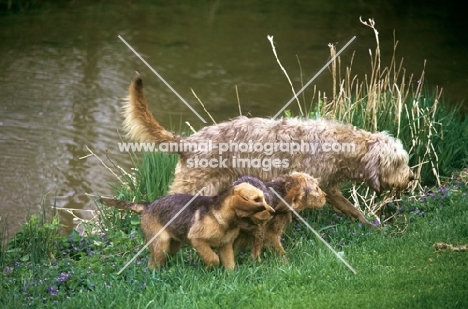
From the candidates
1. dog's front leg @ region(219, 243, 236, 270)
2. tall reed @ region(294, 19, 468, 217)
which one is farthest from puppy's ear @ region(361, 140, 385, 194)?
dog's front leg @ region(219, 243, 236, 270)

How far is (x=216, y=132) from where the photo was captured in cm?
725

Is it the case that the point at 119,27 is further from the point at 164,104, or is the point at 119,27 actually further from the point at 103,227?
the point at 103,227

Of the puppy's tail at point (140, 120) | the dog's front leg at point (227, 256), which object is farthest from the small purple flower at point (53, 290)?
the puppy's tail at point (140, 120)

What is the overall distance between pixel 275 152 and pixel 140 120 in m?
1.14

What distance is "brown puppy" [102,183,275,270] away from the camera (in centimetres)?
584

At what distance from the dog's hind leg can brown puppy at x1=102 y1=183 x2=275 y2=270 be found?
145 cm

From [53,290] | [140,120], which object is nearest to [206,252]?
[53,290]

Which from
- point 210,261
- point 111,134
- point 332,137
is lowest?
point 111,134

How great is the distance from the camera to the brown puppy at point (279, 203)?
638 centimetres

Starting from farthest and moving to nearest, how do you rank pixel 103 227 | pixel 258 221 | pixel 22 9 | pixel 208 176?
pixel 22 9 < pixel 103 227 < pixel 208 176 < pixel 258 221

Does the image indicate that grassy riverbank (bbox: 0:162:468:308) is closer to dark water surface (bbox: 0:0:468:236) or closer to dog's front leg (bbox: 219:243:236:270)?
dog's front leg (bbox: 219:243:236:270)

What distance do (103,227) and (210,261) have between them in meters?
1.98

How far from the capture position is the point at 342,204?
745 centimetres

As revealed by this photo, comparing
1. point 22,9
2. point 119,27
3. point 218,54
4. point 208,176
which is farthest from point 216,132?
point 22,9
